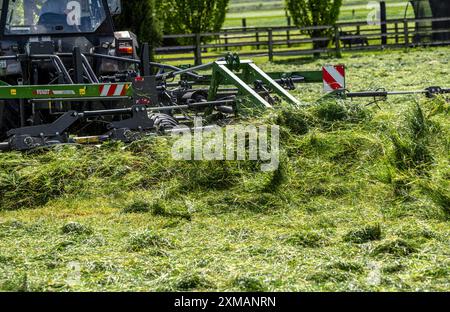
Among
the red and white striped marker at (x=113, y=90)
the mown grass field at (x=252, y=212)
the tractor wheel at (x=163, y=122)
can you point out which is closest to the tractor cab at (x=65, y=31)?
the tractor wheel at (x=163, y=122)

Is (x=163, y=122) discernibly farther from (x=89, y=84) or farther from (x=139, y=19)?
(x=139, y=19)

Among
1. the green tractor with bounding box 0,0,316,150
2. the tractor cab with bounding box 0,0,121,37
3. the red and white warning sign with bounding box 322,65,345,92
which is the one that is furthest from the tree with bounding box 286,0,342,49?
the red and white warning sign with bounding box 322,65,345,92

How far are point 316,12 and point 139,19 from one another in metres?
8.65

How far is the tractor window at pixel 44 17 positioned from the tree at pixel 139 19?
9.65 m

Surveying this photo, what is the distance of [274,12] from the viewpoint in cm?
6862

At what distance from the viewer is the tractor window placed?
1162cm

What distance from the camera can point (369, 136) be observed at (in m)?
8.79

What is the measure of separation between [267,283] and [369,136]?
3.44 meters

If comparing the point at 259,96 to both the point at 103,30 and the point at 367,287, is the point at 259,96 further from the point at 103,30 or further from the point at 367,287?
the point at 367,287

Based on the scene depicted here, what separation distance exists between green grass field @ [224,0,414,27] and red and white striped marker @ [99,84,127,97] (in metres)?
33.9

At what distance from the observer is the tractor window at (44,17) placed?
38.1 ft

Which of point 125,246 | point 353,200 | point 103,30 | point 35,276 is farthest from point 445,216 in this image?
point 103,30

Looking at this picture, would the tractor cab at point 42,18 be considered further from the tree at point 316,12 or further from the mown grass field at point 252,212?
the tree at point 316,12

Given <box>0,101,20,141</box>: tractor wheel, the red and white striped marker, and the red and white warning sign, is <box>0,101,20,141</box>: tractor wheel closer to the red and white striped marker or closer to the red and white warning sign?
the red and white striped marker
